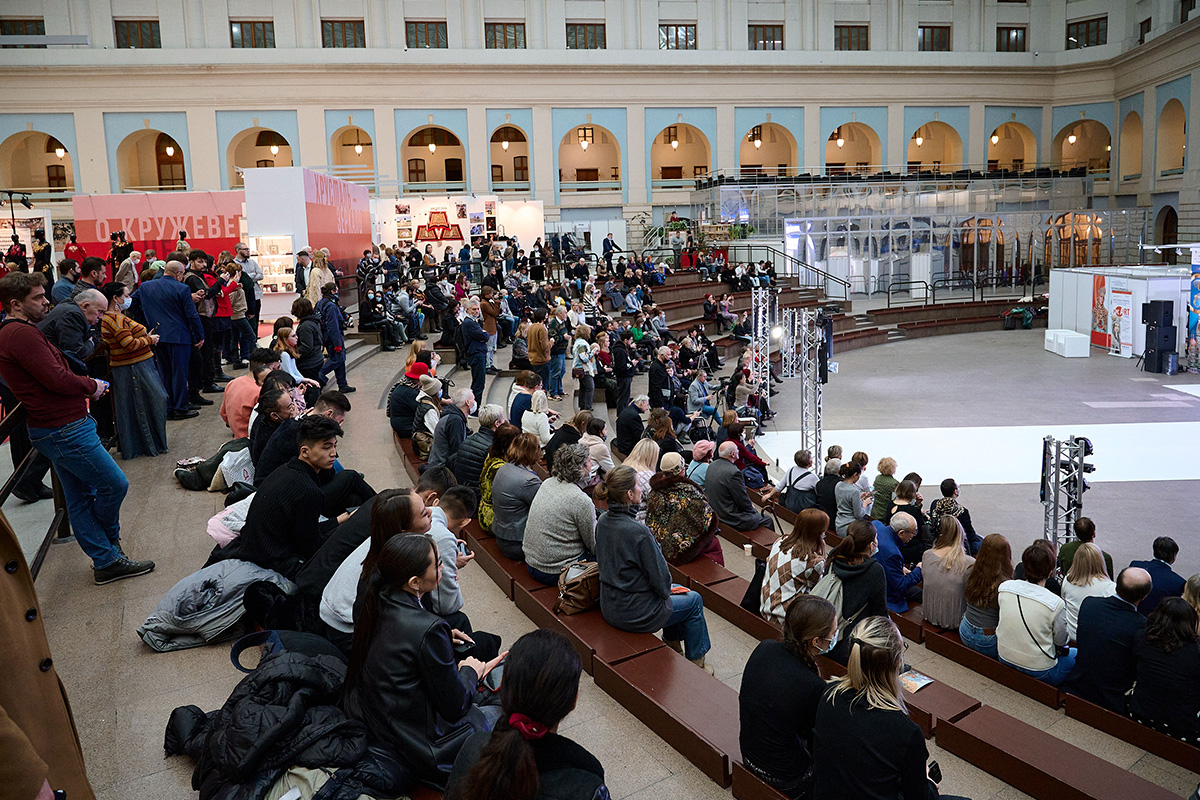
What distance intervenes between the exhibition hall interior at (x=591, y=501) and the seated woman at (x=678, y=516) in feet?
0.08

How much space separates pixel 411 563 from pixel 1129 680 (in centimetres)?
420

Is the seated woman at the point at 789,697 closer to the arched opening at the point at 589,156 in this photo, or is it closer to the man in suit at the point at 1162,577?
the man in suit at the point at 1162,577

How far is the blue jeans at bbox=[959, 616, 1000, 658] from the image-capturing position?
5492mm

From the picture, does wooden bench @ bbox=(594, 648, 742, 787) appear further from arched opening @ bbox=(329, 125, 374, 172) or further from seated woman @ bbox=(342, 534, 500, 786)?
arched opening @ bbox=(329, 125, 374, 172)

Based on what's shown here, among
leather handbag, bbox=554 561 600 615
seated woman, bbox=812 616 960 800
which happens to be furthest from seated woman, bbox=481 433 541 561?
seated woman, bbox=812 616 960 800

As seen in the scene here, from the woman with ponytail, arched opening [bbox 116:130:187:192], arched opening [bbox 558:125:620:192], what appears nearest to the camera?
the woman with ponytail


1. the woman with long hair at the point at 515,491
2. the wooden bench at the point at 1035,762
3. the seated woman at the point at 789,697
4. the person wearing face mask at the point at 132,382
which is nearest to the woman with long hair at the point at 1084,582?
the wooden bench at the point at 1035,762

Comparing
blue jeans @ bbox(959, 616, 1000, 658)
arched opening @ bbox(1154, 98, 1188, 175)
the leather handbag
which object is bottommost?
blue jeans @ bbox(959, 616, 1000, 658)

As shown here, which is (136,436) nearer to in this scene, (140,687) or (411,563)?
(140,687)

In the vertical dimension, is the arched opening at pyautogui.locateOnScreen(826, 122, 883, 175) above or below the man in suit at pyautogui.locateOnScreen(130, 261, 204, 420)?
above

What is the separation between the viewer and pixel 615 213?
3781cm

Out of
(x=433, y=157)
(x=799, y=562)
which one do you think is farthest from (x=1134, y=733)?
(x=433, y=157)

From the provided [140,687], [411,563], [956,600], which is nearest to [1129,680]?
[956,600]

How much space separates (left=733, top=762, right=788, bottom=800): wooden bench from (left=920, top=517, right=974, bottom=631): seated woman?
295 centimetres
